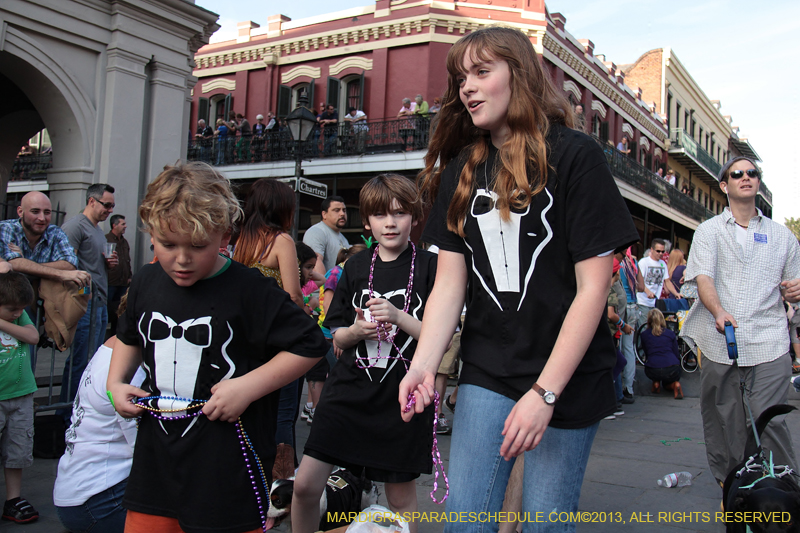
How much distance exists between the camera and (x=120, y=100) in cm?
905

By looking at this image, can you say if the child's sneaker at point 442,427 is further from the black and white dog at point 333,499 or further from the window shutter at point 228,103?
the window shutter at point 228,103

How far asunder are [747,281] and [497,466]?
255 cm

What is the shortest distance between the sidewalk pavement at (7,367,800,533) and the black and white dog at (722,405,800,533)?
1.83 feet

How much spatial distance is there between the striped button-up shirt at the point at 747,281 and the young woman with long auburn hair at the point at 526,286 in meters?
2.15

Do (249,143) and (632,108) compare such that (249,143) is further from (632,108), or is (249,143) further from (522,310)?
(522,310)

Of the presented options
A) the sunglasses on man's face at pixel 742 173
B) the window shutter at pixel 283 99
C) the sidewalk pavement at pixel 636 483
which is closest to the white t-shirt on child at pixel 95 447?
the sidewalk pavement at pixel 636 483

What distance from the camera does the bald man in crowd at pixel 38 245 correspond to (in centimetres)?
502

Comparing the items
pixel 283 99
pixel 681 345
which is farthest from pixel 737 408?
pixel 283 99

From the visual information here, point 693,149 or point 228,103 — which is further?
point 693,149

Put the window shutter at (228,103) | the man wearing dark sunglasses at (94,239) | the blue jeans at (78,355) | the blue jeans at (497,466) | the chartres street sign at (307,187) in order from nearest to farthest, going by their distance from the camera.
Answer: the blue jeans at (497,466), the blue jeans at (78,355), the man wearing dark sunglasses at (94,239), the chartres street sign at (307,187), the window shutter at (228,103)

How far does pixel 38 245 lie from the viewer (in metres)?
5.28

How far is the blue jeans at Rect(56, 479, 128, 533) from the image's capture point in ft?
8.97

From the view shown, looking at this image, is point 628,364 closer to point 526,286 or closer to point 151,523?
point 526,286

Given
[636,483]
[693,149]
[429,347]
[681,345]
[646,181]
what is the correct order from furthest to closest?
[693,149], [646,181], [681,345], [636,483], [429,347]
